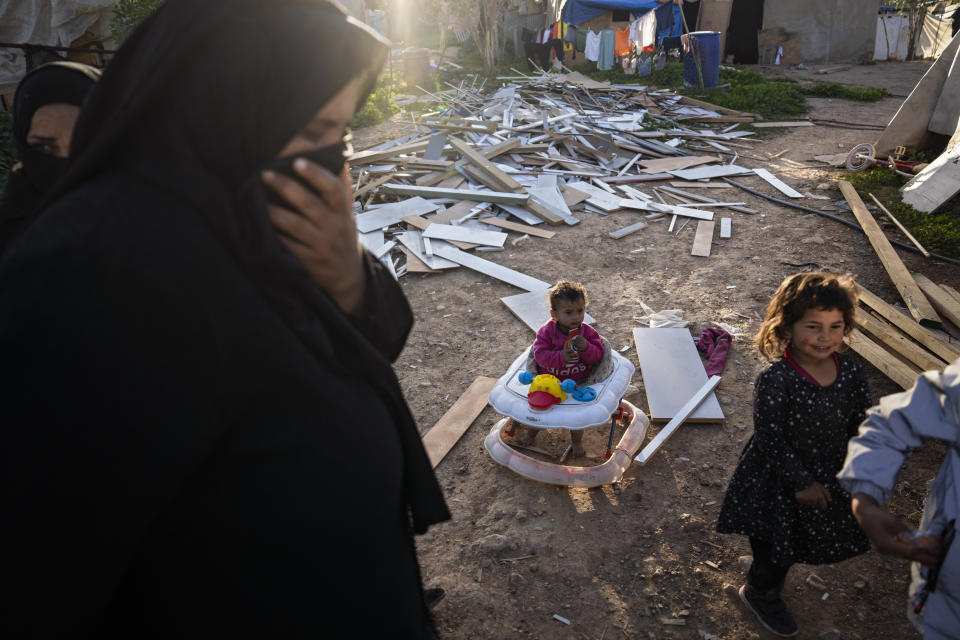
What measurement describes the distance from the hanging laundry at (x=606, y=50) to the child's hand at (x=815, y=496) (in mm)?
21098

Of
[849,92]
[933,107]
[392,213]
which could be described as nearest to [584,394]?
[392,213]

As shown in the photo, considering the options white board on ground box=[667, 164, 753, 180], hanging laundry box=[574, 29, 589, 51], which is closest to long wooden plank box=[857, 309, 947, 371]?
Answer: white board on ground box=[667, 164, 753, 180]

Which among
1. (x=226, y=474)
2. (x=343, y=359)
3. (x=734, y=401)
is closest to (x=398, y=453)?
(x=343, y=359)

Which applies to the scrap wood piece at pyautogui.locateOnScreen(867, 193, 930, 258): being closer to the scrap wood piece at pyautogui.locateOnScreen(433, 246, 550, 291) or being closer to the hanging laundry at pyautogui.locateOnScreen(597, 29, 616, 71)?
the scrap wood piece at pyautogui.locateOnScreen(433, 246, 550, 291)

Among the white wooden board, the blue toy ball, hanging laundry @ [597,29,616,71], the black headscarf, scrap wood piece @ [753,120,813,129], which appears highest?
hanging laundry @ [597,29,616,71]

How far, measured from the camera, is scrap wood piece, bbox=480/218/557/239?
7935mm

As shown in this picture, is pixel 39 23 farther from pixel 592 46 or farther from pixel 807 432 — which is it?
pixel 592 46

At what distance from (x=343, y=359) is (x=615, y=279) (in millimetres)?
5756

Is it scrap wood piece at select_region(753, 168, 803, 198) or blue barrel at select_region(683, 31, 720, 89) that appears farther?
blue barrel at select_region(683, 31, 720, 89)

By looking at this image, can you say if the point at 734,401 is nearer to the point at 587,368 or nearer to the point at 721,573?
the point at 587,368

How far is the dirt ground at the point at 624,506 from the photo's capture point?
298 centimetres

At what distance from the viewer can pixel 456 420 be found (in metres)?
4.54

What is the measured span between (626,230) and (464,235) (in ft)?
7.41

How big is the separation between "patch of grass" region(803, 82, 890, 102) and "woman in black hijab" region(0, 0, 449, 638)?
18423mm
